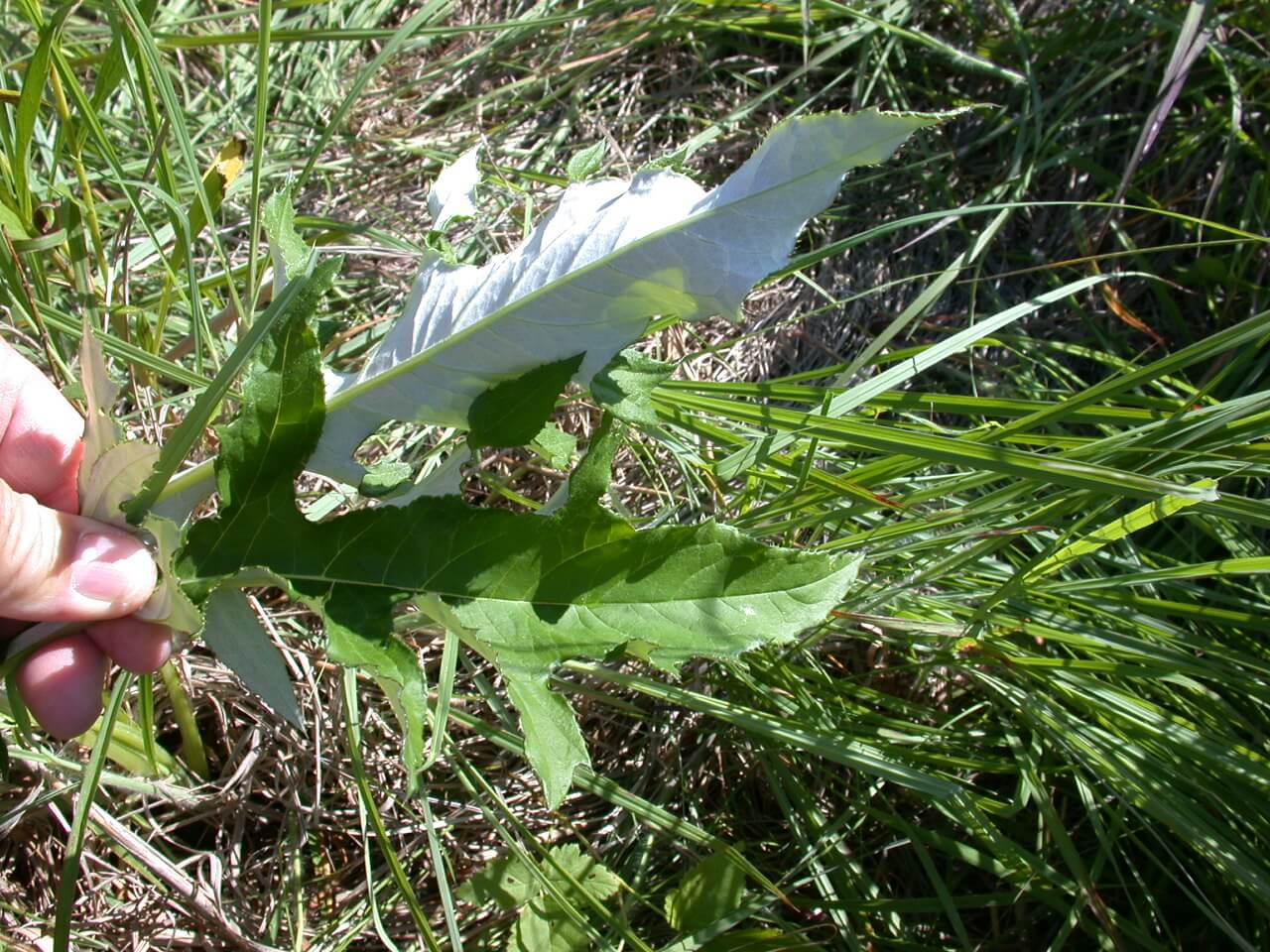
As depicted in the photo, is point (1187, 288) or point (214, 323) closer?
point (214, 323)

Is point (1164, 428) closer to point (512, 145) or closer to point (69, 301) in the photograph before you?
point (512, 145)

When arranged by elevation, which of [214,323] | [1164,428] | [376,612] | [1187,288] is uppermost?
[214,323]

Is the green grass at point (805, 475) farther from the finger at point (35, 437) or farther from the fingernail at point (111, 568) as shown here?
the fingernail at point (111, 568)

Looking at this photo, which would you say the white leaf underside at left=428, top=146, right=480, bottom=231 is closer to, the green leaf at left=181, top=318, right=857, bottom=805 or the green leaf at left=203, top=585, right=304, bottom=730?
the green leaf at left=181, top=318, right=857, bottom=805

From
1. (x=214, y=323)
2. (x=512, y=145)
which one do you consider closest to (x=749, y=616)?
(x=214, y=323)

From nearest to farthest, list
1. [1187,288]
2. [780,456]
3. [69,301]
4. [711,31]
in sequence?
1. [780,456]
2. [69,301]
3. [1187,288]
4. [711,31]

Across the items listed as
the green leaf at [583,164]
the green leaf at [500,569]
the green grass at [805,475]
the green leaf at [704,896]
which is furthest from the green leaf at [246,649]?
the green leaf at [704,896]

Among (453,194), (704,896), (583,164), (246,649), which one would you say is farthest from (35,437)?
(704,896)
